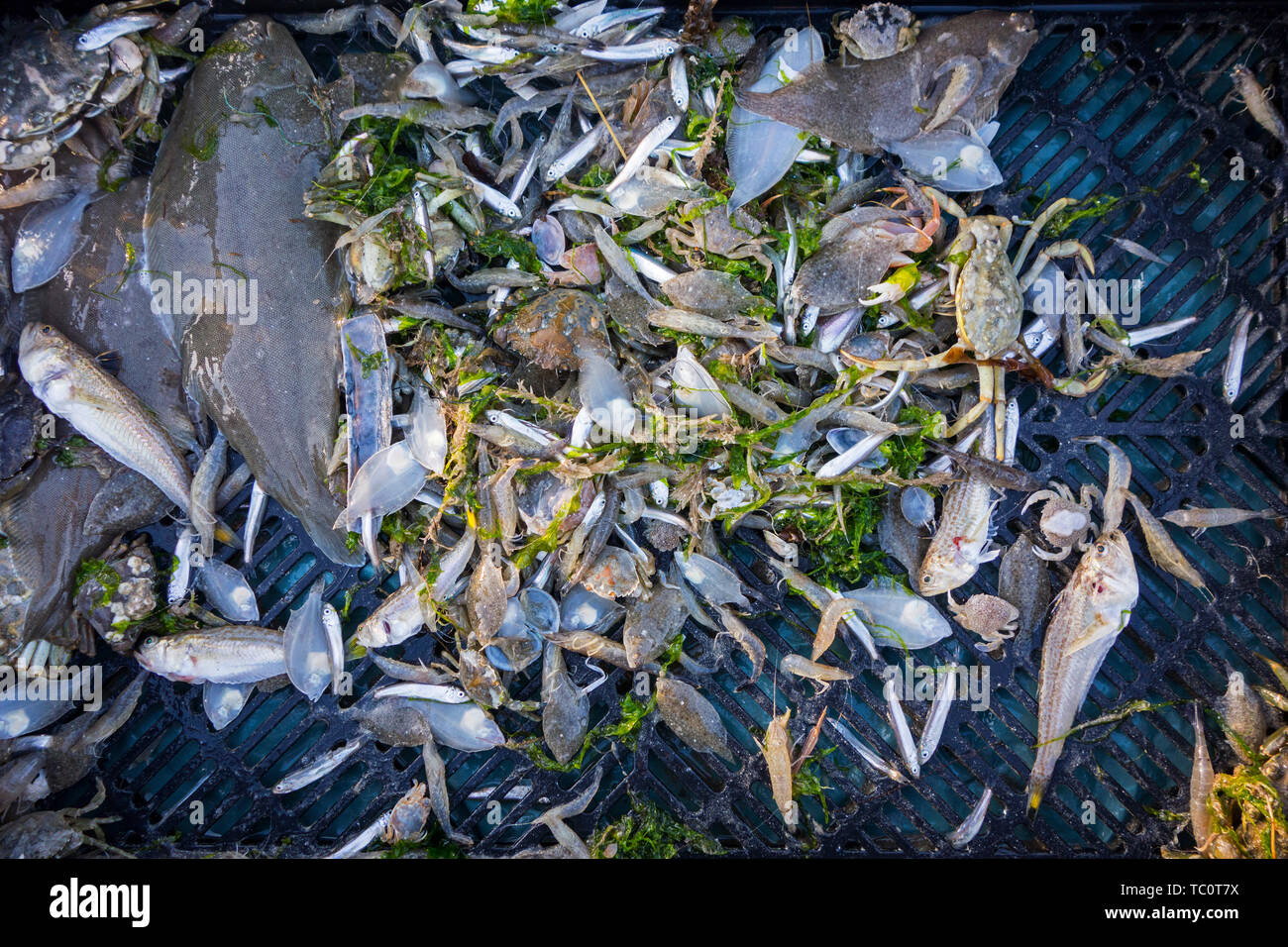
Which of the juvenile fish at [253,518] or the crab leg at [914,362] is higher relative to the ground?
the crab leg at [914,362]

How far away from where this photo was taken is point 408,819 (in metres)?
1.82

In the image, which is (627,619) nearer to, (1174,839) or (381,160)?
(381,160)

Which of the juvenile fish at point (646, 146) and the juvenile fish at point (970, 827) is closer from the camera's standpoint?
the juvenile fish at point (646, 146)

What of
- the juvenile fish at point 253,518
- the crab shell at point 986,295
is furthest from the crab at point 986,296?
the juvenile fish at point 253,518

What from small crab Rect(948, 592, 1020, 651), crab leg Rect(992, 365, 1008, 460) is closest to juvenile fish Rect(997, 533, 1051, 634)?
small crab Rect(948, 592, 1020, 651)

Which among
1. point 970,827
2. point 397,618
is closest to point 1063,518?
point 970,827

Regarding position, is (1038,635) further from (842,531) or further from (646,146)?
(646,146)

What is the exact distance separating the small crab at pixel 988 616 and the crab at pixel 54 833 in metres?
2.04

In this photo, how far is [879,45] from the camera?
1.70 meters

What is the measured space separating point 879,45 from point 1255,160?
95cm

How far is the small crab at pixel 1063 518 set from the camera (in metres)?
1.78

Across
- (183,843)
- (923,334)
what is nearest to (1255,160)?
(923,334)

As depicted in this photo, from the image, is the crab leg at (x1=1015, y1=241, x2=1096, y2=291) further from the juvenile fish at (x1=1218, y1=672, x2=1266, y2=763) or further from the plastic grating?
the juvenile fish at (x1=1218, y1=672, x2=1266, y2=763)

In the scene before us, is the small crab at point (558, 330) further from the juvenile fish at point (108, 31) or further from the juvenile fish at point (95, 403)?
the juvenile fish at point (108, 31)
